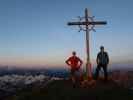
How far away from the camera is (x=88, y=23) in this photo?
32062 mm

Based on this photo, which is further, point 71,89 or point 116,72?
point 116,72

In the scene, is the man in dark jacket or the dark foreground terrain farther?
the man in dark jacket

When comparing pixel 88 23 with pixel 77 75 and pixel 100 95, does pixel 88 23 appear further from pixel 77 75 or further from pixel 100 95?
pixel 100 95

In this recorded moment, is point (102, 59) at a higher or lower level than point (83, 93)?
higher

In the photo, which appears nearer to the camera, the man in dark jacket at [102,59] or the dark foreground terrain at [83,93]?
the dark foreground terrain at [83,93]

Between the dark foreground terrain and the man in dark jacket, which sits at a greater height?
the man in dark jacket

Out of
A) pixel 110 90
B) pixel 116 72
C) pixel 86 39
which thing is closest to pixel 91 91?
pixel 110 90

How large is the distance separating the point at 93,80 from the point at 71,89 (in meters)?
3.04

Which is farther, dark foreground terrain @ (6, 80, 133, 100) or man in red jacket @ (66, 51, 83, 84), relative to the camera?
man in red jacket @ (66, 51, 83, 84)

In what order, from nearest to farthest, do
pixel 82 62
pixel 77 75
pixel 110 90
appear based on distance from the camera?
pixel 110 90
pixel 82 62
pixel 77 75

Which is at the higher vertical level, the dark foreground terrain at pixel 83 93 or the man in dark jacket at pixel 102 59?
the man in dark jacket at pixel 102 59

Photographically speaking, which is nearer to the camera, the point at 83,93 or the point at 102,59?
the point at 83,93

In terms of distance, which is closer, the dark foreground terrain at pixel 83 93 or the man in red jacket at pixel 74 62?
the dark foreground terrain at pixel 83 93

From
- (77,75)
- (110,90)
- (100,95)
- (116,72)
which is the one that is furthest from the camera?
(116,72)
